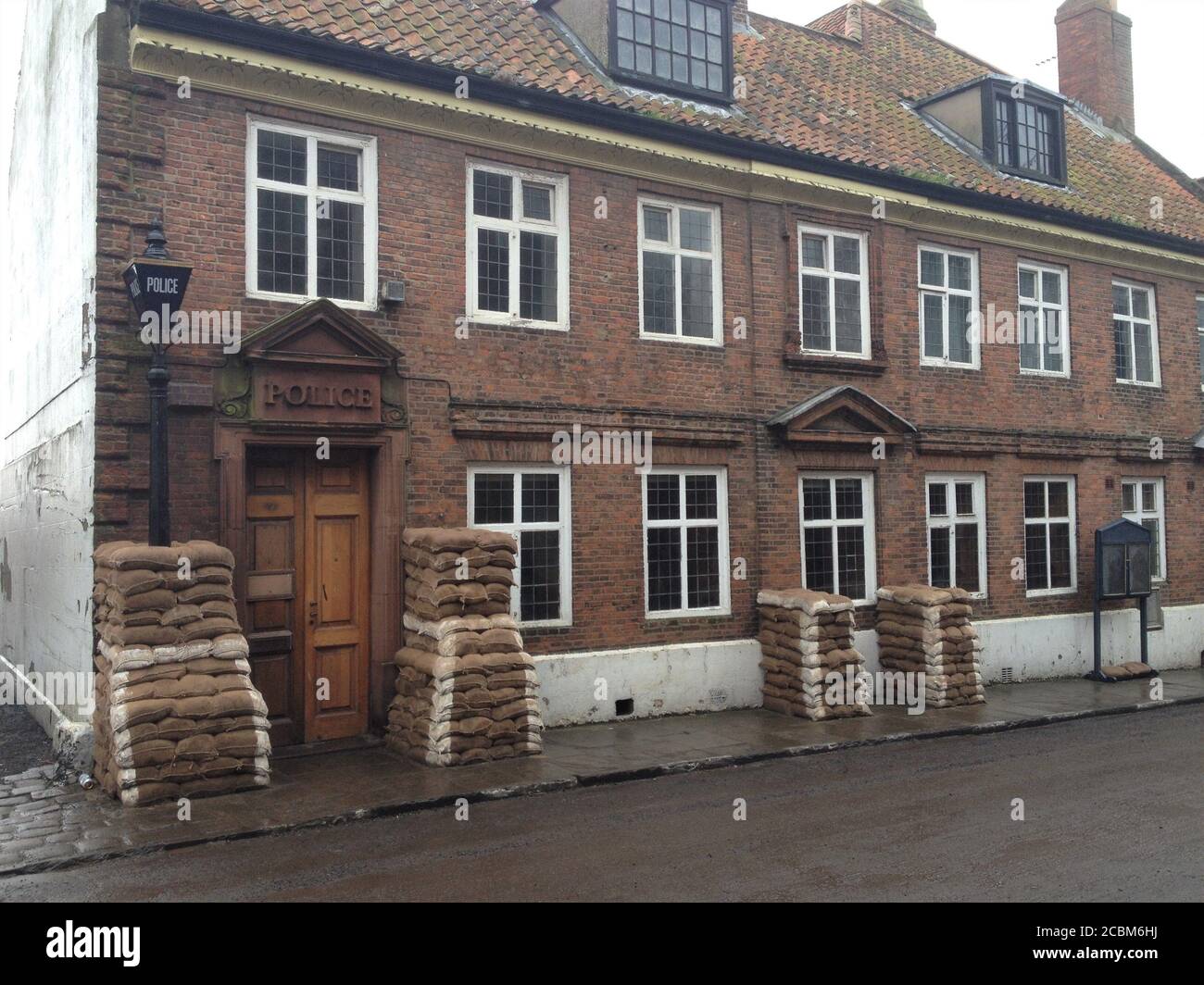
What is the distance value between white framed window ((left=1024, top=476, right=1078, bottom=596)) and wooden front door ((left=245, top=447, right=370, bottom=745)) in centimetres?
1046

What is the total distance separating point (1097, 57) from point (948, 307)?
9.66 m

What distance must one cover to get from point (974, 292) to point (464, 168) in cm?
837

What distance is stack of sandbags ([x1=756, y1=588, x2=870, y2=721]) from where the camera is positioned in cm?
1255

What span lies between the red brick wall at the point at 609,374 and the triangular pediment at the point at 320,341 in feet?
1.02

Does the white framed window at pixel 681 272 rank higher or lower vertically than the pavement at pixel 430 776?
higher

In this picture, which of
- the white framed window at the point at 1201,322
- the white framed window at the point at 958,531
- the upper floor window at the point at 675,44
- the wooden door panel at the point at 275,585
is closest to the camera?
the wooden door panel at the point at 275,585

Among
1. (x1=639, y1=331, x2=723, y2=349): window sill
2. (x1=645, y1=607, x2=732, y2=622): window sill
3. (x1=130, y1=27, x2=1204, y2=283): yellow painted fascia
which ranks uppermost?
(x1=130, y1=27, x2=1204, y2=283): yellow painted fascia

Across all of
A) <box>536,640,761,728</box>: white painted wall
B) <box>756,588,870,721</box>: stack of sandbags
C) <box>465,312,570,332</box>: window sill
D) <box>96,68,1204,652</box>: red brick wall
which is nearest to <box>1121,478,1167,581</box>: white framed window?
<box>96,68,1204,652</box>: red brick wall

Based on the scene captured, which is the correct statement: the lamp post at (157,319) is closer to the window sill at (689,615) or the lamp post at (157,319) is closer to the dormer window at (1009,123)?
the window sill at (689,615)

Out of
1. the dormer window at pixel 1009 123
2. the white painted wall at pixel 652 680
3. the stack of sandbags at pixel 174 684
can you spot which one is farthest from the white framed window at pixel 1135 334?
the stack of sandbags at pixel 174 684

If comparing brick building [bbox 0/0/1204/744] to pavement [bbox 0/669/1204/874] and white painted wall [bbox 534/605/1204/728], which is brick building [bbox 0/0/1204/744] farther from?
pavement [bbox 0/669/1204/874]

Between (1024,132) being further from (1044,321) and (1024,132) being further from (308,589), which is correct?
(308,589)

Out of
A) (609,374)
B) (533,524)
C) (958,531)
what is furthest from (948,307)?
(533,524)

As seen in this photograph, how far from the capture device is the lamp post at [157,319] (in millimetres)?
9125
